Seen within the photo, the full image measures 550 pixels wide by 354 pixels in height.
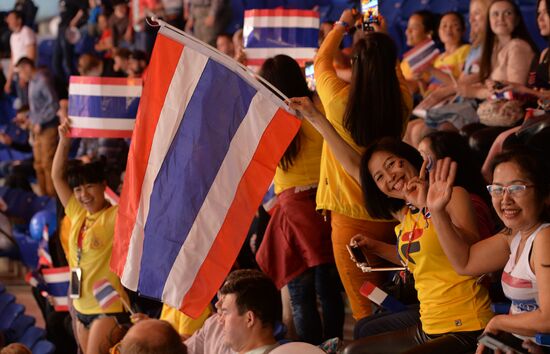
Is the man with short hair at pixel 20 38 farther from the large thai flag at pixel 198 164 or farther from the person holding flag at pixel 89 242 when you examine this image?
the large thai flag at pixel 198 164

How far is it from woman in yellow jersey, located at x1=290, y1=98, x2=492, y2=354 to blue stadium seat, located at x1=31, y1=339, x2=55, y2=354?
2618 mm

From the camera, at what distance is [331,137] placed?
13.0ft

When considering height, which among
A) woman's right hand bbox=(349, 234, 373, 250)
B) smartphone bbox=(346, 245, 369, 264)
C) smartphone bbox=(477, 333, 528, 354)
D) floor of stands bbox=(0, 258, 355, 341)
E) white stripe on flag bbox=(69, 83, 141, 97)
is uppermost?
white stripe on flag bbox=(69, 83, 141, 97)

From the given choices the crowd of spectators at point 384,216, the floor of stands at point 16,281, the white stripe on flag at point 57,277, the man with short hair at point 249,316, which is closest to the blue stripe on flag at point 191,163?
the crowd of spectators at point 384,216

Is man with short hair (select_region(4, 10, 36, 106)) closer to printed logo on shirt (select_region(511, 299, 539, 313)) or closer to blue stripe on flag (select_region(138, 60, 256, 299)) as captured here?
blue stripe on flag (select_region(138, 60, 256, 299))

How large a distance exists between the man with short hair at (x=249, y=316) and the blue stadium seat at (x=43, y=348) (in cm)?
265

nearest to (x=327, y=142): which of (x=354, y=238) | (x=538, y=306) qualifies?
(x=354, y=238)

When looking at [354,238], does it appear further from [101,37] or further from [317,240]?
[101,37]

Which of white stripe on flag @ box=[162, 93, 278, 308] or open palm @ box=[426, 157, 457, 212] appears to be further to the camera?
white stripe on flag @ box=[162, 93, 278, 308]

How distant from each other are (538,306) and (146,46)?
26.4 ft

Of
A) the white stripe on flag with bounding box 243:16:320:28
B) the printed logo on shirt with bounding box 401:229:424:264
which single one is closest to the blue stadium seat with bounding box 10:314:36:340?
the white stripe on flag with bounding box 243:16:320:28

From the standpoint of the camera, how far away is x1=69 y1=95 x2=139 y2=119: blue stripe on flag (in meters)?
5.46

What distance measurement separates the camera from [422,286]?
357cm

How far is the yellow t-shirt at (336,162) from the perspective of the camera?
429 centimetres
